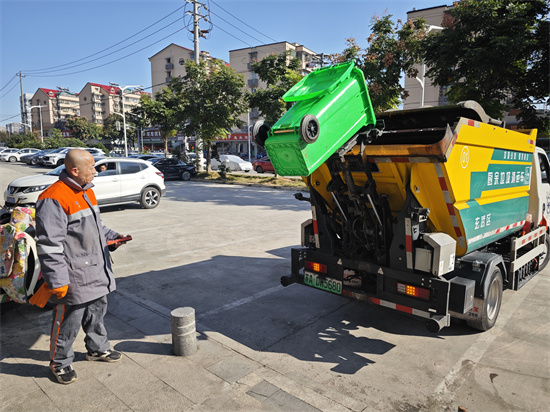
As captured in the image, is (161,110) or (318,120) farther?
(161,110)

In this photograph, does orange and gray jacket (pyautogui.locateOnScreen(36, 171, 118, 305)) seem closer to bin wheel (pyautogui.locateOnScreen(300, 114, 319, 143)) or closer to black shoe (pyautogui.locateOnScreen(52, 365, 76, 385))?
black shoe (pyautogui.locateOnScreen(52, 365, 76, 385))

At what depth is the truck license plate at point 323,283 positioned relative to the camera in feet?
14.7

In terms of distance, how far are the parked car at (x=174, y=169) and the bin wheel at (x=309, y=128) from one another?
21940mm

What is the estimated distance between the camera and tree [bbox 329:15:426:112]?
14.5 m

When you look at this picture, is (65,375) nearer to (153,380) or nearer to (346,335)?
(153,380)

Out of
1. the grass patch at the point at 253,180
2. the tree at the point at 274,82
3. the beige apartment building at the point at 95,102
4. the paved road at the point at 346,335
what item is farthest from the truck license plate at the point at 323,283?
the beige apartment building at the point at 95,102

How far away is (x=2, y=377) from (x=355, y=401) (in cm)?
318

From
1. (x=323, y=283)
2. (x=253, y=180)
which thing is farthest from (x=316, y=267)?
(x=253, y=180)

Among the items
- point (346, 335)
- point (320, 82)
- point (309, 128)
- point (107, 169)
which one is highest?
point (320, 82)

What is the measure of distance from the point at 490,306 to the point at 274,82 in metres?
18.2

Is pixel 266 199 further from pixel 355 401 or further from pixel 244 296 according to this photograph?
pixel 355 401

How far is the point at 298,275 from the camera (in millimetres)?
4953

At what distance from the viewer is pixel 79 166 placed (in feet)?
11.0

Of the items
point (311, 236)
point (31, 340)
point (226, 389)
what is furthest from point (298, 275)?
point (31, 340)
